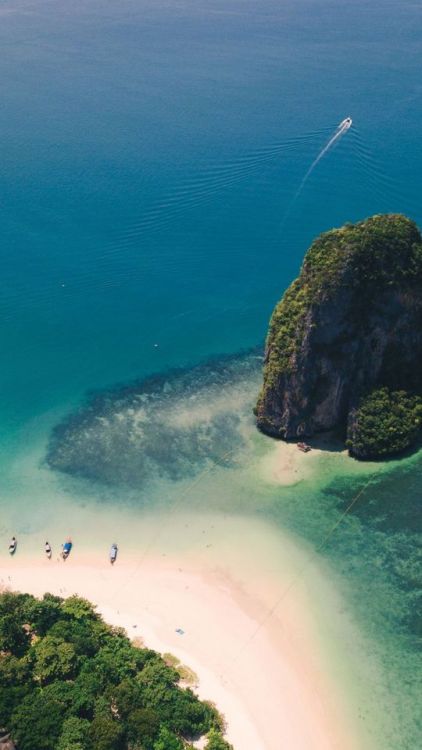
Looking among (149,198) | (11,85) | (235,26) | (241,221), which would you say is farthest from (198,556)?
(235,26)

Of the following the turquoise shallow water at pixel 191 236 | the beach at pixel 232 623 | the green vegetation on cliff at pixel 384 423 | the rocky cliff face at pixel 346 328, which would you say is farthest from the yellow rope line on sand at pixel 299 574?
the rocky cliff face at pixel 346 328

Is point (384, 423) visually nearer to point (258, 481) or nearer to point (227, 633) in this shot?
point (258, 481)

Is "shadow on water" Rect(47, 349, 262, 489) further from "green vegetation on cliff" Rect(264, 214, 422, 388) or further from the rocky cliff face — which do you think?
"green vegetation on cliff" Rect(264, 214, 422, 388)

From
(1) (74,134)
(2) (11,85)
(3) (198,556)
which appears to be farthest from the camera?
(2) (11,85)

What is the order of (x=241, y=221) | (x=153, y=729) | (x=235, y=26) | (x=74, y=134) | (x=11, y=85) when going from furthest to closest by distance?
(x=235, y=26)
(x=11, y=85)
(x=74, y=134)
(x=241, y=221)
(x=153, y=729)

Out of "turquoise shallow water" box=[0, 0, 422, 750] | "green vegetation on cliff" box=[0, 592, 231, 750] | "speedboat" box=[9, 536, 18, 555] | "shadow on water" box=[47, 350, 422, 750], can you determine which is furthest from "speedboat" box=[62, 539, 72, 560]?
"green vegetation on cliff" box=[0, 592, 231, 750]

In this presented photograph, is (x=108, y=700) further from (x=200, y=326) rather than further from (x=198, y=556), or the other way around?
(x=200, y=326)

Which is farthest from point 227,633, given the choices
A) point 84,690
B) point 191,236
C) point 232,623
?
point 191,236
